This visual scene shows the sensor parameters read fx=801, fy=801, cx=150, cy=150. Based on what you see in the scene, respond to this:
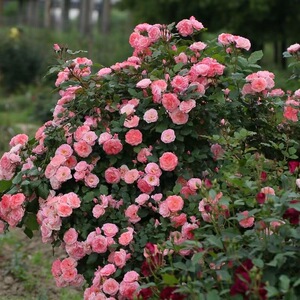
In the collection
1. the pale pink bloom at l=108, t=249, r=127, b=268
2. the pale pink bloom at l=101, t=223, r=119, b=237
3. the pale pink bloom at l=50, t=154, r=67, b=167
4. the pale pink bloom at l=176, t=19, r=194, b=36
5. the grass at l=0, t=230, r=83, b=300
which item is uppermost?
the pale pink bloom at l=176, t=19, r=194, b=36

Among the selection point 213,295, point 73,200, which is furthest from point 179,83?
point 213,295

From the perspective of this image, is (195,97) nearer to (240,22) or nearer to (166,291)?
(166,291)

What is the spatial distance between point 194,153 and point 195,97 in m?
0.24

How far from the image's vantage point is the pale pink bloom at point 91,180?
3455 millimetres

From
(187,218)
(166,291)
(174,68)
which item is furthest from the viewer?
(174,68)

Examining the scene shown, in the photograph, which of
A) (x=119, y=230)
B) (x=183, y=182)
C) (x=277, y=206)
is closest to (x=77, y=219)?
(x=119, y=230)

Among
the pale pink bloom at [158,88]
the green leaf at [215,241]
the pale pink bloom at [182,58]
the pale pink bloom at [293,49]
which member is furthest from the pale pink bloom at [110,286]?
the pale pink bloom at [293,49]

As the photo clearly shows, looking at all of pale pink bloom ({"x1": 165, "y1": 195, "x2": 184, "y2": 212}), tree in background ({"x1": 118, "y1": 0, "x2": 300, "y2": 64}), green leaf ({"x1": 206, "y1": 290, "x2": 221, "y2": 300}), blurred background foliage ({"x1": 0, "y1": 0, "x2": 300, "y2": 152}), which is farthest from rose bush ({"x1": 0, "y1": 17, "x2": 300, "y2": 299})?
tree in background ({"x1": 118, "y1": 0, "x2": 300, "y2": 64})

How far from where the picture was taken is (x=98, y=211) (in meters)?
3.35

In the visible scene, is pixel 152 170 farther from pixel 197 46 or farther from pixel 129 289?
pixel 197 46

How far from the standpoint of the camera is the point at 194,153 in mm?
3486

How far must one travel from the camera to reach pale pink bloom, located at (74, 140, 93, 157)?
3.50 metres

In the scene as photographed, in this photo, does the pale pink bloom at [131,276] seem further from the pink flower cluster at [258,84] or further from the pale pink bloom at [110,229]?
the pink flower cluster at [258,84]

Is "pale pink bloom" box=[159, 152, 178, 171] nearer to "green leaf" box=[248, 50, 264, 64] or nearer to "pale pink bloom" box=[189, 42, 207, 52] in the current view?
"pale pink bloom" box=[189, 42, 207, 52]
